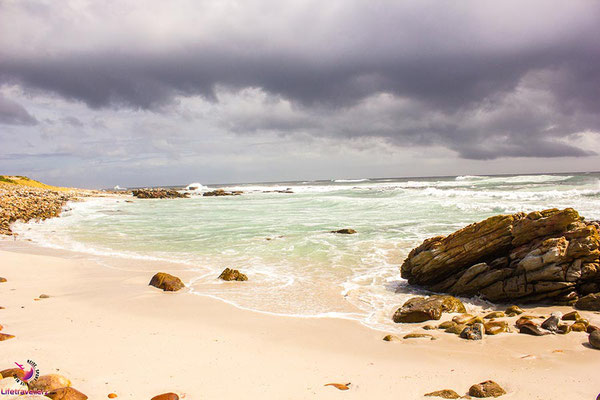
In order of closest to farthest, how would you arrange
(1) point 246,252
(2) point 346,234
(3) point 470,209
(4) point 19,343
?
1. (4) point 19,343
2. (1) point 246,252
3. (2) point 346,234
4. (3) point 470,209

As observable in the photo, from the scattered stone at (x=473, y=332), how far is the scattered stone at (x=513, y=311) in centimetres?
167

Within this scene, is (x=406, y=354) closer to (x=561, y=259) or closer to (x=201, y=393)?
(x=201, y=393)

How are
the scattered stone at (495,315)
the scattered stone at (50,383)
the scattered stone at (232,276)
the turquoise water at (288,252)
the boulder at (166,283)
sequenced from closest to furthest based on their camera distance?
the scattered stone at (50,383) → the scattered stone at (495,315) → the turquoise water at (288,252) → the boulder at (166,283) → the scattered stone at (232,276)

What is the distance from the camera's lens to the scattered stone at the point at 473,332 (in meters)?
5.64

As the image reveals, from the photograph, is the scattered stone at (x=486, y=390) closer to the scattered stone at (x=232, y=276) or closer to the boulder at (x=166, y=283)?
the scattered stone at (x=232, y=276)

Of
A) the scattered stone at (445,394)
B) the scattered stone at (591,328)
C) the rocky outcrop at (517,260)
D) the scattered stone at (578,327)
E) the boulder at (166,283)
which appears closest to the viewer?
the scattered stone at (445,394)

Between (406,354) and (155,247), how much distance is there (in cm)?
1264

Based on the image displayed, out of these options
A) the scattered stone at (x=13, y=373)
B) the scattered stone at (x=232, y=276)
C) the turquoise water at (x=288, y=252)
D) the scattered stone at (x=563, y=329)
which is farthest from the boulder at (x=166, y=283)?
the scattered stone at (x=563, y=329)

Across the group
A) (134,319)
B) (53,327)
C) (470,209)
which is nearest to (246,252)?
(134,319)

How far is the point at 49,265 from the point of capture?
421 inches

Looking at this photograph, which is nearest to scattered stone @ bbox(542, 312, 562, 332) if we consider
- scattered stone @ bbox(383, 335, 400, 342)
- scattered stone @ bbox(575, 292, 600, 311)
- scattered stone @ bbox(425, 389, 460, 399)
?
scattered stone @ bbox(575, 292, 600, 311)

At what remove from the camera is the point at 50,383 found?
3490 millimetres

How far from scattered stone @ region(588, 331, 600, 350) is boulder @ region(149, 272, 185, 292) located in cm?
844

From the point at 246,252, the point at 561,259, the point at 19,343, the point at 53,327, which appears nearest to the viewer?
the point at 19,343
